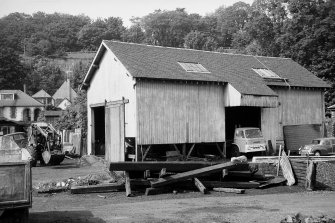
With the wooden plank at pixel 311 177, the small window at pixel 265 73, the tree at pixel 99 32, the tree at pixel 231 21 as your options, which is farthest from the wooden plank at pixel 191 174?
the tree at pixel 99 32

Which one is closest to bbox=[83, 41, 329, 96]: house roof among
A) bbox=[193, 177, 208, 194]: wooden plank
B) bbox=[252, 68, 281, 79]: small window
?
bbox=[252, 68, 281, 79]: small window

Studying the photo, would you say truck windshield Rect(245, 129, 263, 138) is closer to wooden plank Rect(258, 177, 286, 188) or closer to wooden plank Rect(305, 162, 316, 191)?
wooden plank Rect(258, 177, 286, 188)

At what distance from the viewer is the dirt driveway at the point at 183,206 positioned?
1229 cm

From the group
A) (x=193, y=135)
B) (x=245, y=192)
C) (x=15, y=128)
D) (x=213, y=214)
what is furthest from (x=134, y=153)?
(x=15, y=128)

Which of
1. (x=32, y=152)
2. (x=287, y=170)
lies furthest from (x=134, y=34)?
(x=287, y=170)

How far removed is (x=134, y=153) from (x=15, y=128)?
119 ft

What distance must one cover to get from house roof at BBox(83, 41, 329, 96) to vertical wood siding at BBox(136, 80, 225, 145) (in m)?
0.78

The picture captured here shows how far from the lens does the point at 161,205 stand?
14.5 metres

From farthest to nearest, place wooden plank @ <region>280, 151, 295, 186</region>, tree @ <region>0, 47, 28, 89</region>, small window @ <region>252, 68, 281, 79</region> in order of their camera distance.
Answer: tree @ <region>0, 47, 28, 89</region> < small window @ <region>252, 68, 281, 79</region> < wooden plank @ <region>280, 151, 295, 186</region>

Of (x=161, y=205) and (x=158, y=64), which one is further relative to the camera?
(x=158, y=64)

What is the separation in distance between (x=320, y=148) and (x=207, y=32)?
8441cm

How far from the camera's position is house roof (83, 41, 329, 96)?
27000 mm

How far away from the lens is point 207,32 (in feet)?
367

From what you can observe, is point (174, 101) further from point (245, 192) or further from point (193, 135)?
point (245, 192)
